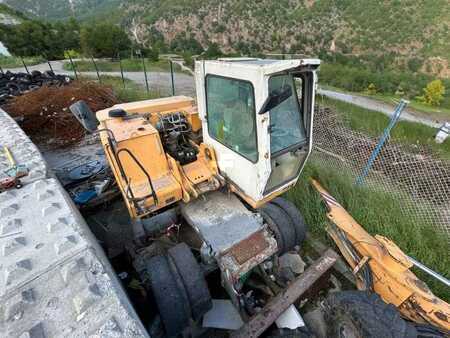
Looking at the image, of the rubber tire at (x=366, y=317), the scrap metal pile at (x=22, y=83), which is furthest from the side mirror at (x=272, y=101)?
the scrap metal pile at (x=22, y=83)

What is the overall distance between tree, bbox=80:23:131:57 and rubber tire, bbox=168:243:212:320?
3050cm

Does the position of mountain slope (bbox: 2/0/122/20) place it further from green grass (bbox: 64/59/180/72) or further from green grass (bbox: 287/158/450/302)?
green grass (bbox: 287/158/450/302)

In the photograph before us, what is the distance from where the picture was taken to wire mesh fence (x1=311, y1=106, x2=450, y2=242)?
4023 mm

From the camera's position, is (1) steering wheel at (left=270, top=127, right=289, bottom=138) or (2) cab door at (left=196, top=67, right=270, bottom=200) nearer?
(2) cab door at (left=196, top=67, right=270, bottom=200)

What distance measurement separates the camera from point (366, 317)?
1987mm

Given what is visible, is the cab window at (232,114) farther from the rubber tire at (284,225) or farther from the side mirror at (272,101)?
the rubber tire at (284,225)

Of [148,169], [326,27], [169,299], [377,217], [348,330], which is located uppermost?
[326,27]

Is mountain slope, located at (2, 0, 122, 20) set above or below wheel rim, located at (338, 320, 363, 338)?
above

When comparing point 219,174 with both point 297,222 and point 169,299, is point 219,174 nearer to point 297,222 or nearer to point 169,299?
point 297,222

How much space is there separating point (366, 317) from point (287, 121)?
6.19 feet

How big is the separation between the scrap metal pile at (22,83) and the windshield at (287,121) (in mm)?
8568

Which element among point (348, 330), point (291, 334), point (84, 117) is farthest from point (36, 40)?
point (348, 330)

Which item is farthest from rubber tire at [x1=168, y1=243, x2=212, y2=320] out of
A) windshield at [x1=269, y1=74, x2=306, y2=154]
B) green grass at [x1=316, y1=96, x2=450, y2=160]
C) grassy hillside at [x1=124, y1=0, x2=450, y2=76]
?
grassy hillside at [x1=124, y1=0, x2=450, y2=76]

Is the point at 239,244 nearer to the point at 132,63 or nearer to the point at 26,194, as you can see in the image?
the point at 26,194
